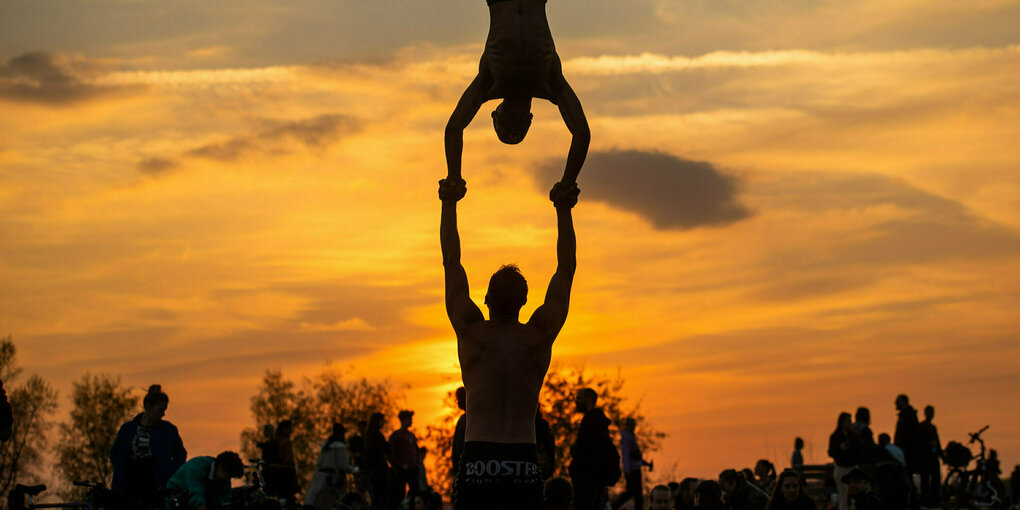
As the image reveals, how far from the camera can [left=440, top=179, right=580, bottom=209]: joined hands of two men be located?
7926 mm

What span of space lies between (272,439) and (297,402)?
163 ft

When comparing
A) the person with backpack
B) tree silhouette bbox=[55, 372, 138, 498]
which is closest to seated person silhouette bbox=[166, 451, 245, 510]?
the person with backpack

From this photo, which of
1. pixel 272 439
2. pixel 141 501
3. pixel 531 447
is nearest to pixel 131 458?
pixel 141 501

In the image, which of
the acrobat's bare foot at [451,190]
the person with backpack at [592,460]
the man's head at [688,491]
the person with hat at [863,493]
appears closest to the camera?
the acrobat's bare foot at [451,190]

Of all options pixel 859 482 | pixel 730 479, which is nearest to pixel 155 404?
pixel 730 479

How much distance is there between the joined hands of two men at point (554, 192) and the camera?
7926mm

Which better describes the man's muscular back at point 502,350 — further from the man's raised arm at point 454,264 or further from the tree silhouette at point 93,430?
the tree silhouette at point 93,430

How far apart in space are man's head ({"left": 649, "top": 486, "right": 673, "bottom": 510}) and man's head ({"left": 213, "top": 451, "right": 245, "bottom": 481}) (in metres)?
4.69

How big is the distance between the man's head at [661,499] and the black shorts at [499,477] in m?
8.37

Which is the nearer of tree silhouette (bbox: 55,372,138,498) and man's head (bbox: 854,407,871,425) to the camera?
man's head (bbox: 854,407,871,425)

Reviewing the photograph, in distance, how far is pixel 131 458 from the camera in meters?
16.1

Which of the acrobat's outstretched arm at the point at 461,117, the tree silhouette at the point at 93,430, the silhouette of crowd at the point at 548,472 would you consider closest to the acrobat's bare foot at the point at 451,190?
the acrobat's outstretched arm at the point at 461,117

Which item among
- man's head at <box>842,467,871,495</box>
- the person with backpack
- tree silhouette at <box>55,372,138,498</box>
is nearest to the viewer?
the person with backpack

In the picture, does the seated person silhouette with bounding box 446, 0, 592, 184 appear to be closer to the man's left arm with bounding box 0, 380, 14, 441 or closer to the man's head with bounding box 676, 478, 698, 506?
the man's left arm with bounding box 0, 380, 14, 441
